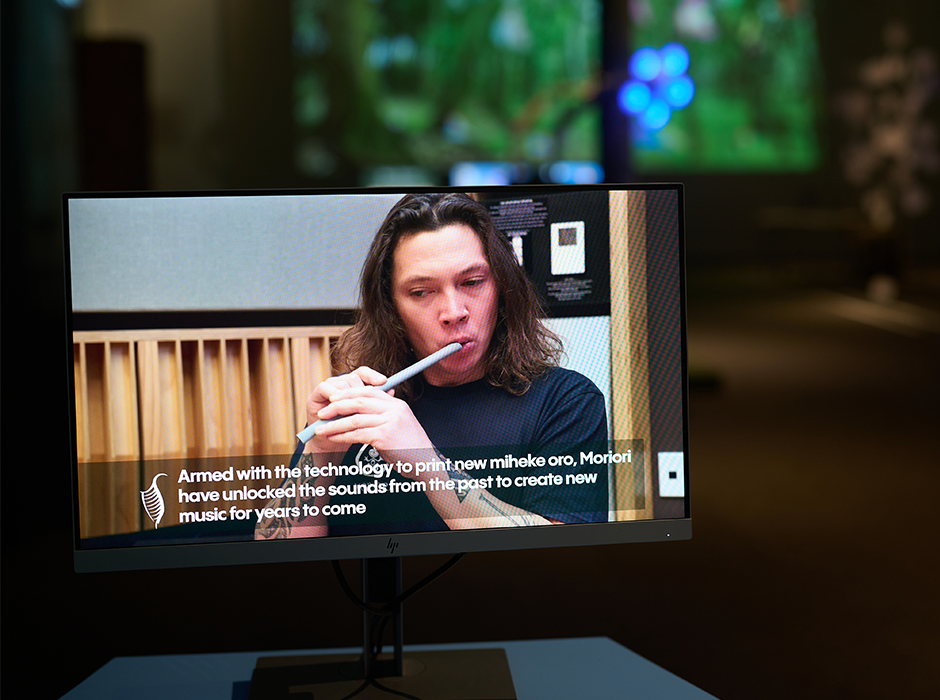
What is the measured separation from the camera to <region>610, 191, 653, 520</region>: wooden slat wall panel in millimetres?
1095

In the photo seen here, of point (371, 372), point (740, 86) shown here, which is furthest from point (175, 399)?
point (740, 86)

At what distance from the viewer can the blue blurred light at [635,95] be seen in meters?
4.31

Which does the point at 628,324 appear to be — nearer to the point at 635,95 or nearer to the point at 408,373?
the point at 408,373

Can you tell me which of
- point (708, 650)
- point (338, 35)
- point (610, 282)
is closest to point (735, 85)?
point (338, 35)

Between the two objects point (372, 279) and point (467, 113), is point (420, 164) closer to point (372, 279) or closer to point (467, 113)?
point (467, 113)

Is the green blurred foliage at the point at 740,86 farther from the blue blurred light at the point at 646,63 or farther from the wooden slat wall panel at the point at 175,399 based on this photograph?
the wooden slat wall panel at the point at 175,399

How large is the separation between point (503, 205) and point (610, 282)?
0.16 meters

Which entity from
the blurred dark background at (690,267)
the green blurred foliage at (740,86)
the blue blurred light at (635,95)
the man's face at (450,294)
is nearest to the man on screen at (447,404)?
the man's face at (450,294)

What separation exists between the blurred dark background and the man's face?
2.92 ft

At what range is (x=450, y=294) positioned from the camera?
1084 mm

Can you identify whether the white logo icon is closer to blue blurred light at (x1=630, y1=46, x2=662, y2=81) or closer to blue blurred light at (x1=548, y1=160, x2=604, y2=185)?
blue blurred light at (x1=630, y1=46, x2=662, y2=81)

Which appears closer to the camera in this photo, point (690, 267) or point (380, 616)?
point (380, 616)

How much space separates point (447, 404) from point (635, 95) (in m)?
3.62

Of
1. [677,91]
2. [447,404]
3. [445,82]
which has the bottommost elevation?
[447,404]
